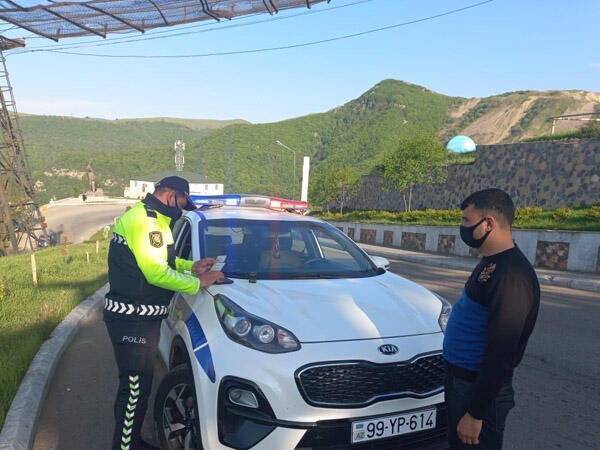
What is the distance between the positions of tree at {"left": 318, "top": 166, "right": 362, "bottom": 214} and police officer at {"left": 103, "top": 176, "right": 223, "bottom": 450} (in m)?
36.4

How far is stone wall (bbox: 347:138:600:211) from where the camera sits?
19500mm

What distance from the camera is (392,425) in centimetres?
269

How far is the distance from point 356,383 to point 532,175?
22.2 m

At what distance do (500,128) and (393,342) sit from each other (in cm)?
7005

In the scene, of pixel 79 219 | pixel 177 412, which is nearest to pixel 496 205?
pixel 177 412

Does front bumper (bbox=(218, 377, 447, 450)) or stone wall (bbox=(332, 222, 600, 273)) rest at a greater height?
front bumper (bbox=(218, 377, 447, 450))

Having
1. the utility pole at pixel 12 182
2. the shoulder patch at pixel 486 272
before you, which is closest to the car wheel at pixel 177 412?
the shoulder patch at pixel 486 272

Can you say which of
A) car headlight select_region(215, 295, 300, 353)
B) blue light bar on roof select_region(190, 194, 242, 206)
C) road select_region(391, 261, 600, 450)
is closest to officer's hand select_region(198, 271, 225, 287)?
car headlight select_region(215, 295, 300, 353)

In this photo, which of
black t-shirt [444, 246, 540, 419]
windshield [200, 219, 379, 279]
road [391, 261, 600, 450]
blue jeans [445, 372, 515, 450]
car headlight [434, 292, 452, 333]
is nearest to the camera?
black t-shirt [444, 246, 540, 419]

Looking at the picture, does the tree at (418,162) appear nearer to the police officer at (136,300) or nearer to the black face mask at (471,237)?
the police officer at (136,300)

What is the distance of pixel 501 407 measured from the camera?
217 centimetres

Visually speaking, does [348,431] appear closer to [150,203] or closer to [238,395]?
[238,395]

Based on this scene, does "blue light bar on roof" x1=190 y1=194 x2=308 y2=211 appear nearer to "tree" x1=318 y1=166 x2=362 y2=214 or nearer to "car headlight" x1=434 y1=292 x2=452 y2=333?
"car headlight" x1=434 y1=292 x2=452 y2=333

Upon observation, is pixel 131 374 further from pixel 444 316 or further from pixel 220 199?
pixel 220 199
